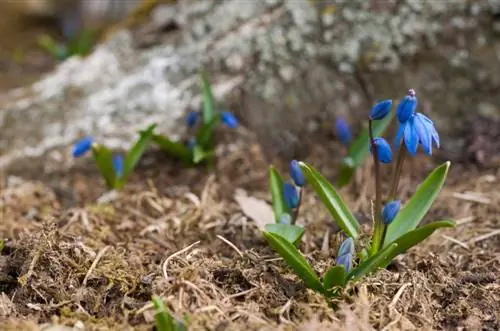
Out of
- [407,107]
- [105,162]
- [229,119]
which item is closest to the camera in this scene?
[407,107]

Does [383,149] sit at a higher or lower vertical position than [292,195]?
higher

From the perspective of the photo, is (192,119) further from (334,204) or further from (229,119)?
(334,204)

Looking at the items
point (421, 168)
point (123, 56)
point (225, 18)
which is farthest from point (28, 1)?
point (421, 168)

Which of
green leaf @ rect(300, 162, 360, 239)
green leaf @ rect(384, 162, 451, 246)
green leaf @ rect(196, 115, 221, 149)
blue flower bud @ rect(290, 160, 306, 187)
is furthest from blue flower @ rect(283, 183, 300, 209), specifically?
green leaf @ rect(196, 115, 221, 149)

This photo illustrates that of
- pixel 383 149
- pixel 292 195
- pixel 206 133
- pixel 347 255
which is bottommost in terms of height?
pixel 347 255

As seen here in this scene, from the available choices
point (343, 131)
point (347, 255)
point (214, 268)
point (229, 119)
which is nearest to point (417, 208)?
point (347, 255)

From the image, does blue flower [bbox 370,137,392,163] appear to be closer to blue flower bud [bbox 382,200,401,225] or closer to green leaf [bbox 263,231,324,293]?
blue flower bud [bbox 382,200,401,225]

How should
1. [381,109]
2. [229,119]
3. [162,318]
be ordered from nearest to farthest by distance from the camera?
[162,318] < [381,109] < [229,119]
